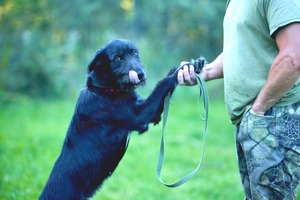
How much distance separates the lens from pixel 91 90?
3664 mm

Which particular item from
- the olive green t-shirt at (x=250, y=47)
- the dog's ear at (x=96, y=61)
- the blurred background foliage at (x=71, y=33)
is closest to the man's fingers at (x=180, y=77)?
the olive green t-shirt at (x=250, y=47)

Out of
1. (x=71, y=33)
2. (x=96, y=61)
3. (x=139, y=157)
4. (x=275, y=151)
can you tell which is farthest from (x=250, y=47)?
(x=71, y=33)

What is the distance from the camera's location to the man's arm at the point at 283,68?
261cm

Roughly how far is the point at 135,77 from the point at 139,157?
4025 millimetres

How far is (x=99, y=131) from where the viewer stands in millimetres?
3555

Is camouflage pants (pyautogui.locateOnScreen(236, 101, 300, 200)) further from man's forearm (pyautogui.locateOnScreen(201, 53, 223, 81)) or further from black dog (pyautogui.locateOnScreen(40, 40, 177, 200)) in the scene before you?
black dog (pyautogui.locateOnScreen(40, 40, 177, 200))

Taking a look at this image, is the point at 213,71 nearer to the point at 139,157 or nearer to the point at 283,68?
the point at 283,68

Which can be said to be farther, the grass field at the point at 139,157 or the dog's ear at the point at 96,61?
the grass field at the point at 139,157

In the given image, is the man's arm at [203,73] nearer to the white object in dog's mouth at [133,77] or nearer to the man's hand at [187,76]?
the man's hand at [187,76]

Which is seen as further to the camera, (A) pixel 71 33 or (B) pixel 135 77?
(A) pixel 71 33

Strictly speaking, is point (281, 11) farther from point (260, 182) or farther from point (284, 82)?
point (260, 182)

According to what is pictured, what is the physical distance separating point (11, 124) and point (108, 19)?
5.12 meters

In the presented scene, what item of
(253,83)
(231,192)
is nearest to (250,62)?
(253,83)

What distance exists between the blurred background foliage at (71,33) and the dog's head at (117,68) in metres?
9.21
